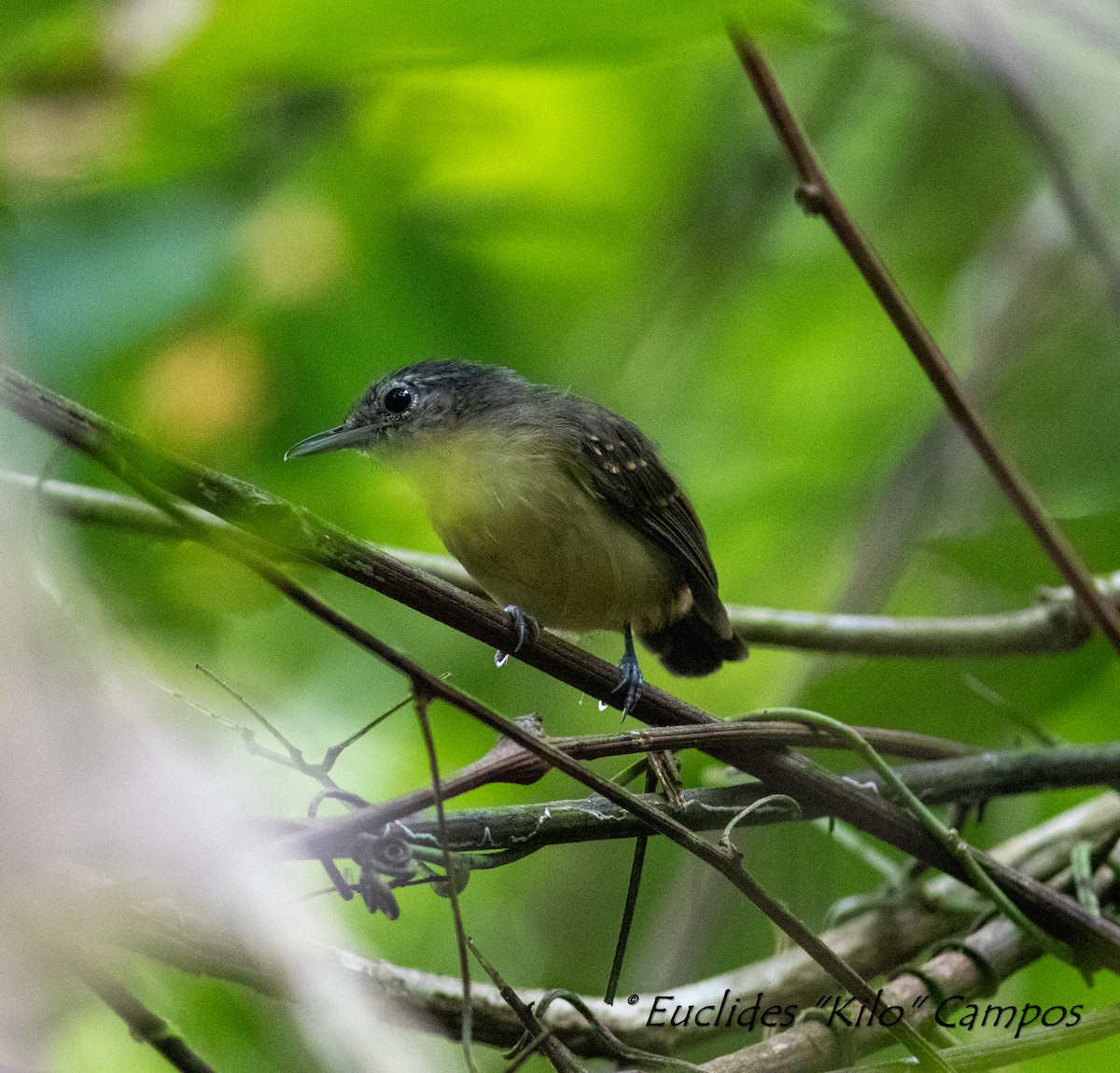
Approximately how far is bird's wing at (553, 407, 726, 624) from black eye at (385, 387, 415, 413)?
437 mm

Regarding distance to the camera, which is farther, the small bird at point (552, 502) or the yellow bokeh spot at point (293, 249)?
the yellow bokeh spot at point (293, 249)

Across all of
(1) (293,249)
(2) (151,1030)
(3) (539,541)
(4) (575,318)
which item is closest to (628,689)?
(2) (151,1030)

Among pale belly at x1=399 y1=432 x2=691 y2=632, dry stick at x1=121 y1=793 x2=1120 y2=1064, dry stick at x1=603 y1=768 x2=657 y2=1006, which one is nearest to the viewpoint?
dry stick at x1=121 y1=793 x2=1120 y2=1064

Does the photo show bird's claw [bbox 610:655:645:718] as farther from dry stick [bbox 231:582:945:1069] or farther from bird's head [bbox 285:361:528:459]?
bird's head [bbox 285:361:528:459]

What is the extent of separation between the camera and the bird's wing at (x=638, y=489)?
307 centimetres

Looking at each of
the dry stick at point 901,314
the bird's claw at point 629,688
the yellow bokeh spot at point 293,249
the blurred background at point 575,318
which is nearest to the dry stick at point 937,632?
the blurred background at point 575,318

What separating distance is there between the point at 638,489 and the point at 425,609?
173 cm

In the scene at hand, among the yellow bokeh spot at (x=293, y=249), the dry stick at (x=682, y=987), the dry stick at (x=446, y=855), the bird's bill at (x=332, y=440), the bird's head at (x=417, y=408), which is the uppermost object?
the yellow bokeh spot at (x=293, y=249)

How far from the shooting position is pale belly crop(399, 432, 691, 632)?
287cm

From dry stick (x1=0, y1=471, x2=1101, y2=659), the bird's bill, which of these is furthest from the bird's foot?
the bird's bill

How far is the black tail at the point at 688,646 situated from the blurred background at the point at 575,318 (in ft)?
0.91

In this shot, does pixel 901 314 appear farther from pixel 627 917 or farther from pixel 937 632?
pixel 627 917

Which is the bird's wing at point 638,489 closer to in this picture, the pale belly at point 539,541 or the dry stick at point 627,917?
→ the pale belly at point 539,541

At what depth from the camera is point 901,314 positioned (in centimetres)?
214
